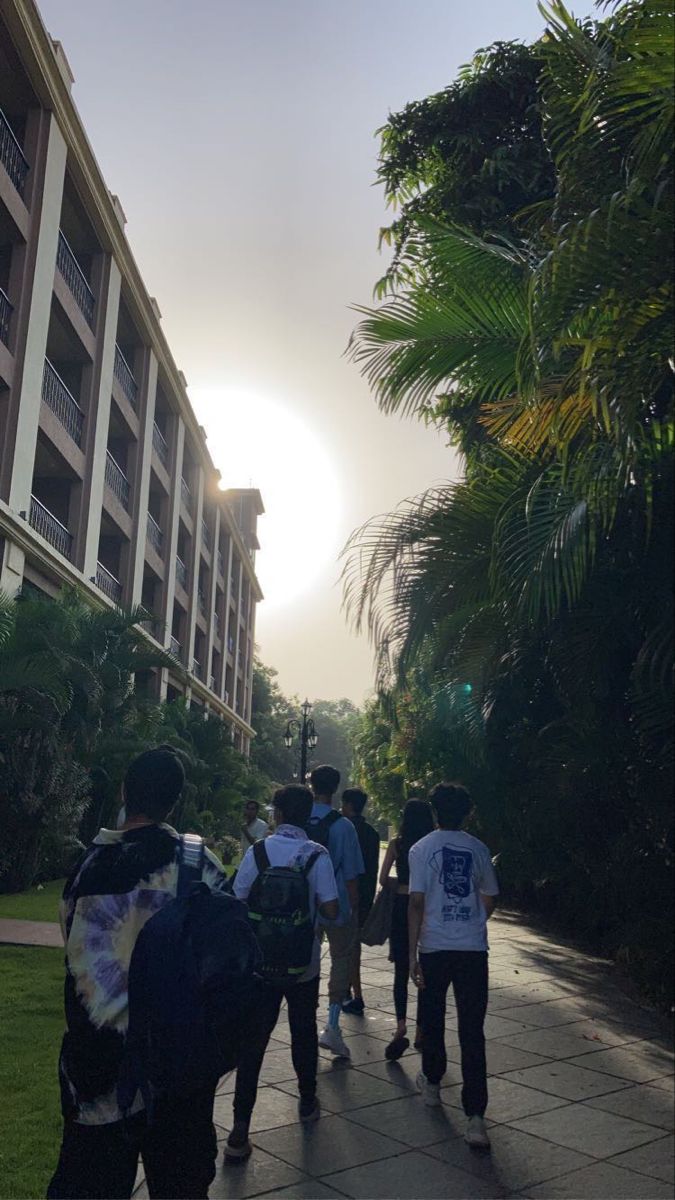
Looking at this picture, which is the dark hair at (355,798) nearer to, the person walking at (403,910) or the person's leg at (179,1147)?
the person walking at (403,910)

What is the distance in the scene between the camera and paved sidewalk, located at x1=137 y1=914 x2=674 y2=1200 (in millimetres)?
4203

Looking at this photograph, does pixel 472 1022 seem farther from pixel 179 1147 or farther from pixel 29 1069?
pixel 29 1069

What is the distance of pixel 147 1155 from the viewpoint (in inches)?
108

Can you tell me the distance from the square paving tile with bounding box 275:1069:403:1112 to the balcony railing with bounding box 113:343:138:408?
80.2 feet

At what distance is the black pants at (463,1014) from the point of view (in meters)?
4.68

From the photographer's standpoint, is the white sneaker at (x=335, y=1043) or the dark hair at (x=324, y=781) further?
the dark hair at (x=324, y=781)

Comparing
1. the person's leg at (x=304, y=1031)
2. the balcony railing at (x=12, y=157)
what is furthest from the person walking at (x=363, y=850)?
the balcony railing at (x=12, y=157)

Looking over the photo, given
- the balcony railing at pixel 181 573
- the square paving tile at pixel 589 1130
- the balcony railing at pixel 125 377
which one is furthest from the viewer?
the balcony railing at pixel 181 573

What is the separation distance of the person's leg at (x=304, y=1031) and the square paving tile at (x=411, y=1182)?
0.63 meters

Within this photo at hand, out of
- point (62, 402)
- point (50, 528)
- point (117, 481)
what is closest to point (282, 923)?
point (50, 528)

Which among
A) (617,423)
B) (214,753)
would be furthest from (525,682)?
(214,753)

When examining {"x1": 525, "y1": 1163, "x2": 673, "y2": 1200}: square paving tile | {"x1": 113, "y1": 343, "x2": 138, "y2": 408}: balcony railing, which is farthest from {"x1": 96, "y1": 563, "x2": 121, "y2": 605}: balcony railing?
{"x1": 525, "y1": 1163, "x2": 673, "y2": 1200}: square paving tile

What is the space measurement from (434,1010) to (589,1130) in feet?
3.08

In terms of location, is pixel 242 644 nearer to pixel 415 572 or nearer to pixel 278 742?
pixel 278 742
